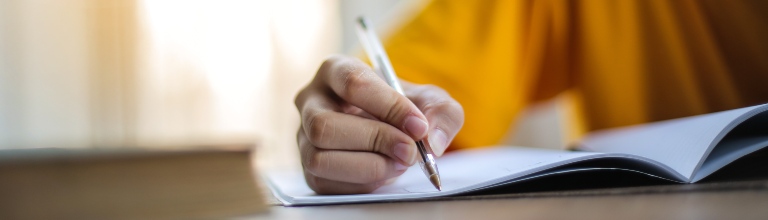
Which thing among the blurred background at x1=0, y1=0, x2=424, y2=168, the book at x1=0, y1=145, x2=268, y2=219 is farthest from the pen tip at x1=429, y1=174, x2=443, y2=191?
the blurred background at x1=0, y1=0, x2=424, y2=168

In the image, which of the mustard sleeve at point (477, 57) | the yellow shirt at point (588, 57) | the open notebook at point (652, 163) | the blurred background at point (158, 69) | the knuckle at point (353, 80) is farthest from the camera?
the blurred background at point (158, 69)

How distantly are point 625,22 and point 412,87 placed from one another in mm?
485

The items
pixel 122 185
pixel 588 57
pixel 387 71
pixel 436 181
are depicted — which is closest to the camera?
pixel 122 185

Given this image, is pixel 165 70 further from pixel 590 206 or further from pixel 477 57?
pixel 590 206

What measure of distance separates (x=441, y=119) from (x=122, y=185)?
260 mm

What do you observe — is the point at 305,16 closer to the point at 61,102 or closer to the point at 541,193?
the point at 61,102

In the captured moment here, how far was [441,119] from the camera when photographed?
1.48 feet

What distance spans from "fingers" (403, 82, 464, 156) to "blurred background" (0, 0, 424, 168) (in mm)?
708

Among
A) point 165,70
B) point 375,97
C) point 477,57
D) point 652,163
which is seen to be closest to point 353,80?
point 375,97

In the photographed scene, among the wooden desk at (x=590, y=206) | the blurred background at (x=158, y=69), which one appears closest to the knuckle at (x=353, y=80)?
the wooden desk at (x=590, y=206)

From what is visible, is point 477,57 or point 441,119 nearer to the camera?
point 441,119

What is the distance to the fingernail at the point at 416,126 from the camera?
1.31ft

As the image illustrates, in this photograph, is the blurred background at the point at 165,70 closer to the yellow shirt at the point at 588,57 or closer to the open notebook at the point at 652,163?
the yellow shirt at the point at 588,57

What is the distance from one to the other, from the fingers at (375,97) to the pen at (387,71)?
0.01 m
